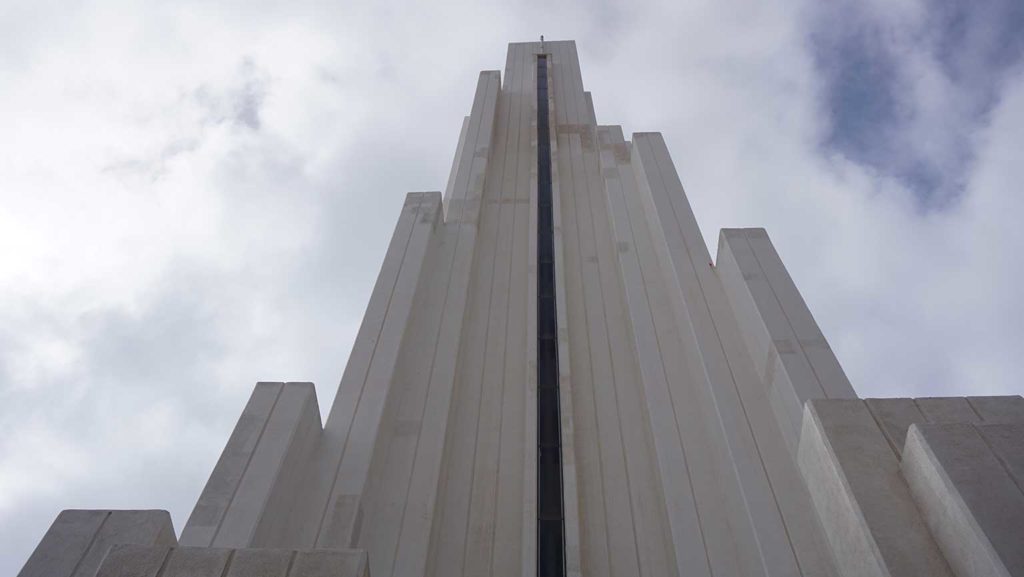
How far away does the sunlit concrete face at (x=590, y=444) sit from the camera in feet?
16.0

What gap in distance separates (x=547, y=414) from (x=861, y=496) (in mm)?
5201

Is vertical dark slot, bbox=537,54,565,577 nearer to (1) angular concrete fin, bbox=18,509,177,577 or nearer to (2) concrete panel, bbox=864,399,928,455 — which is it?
(2) concrete panel, bbox=864,399,928,455

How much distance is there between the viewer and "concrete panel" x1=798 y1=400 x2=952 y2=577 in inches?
183

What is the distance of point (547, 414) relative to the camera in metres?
9.80

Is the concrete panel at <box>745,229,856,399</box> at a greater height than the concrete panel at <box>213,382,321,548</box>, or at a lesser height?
greater

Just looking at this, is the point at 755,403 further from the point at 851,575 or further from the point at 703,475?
the point at 851,575

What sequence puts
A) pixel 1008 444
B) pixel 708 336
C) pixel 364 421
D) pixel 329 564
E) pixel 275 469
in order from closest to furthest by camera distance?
pixel 329 564, pixel 1008 444, pixel 275 469, pixel 364 421, pixel 708 336

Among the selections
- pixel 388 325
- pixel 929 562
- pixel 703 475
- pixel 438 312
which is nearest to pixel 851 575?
pixel 929 562

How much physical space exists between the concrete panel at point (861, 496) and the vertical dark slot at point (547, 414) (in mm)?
3193

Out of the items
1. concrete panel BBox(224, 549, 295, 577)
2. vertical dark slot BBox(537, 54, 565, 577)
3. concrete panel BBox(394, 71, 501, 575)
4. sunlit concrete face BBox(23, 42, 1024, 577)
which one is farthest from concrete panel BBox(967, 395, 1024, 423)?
concrete panel BBox(224, 549, 295, 577)

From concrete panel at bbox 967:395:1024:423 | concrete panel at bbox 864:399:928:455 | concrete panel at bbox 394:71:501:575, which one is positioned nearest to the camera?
concrete panel at bbox 864:399:928:455

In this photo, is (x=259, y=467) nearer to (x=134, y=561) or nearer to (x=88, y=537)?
(x=88, y=537)

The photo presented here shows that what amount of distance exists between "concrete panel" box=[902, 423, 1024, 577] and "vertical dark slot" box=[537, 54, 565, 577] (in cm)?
408

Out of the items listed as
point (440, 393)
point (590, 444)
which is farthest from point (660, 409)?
point (440, 393)
